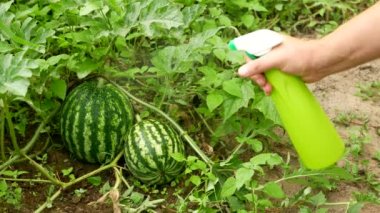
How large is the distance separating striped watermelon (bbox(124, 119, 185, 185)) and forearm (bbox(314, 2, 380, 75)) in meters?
0.83

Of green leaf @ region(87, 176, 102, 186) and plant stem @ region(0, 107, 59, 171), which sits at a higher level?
plant stem @ region(0, 107, 59, 171)

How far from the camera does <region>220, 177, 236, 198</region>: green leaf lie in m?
2.31

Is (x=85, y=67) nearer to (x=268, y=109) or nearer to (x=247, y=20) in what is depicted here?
(x=268, y=109)

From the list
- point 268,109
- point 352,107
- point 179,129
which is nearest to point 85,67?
point 179,129

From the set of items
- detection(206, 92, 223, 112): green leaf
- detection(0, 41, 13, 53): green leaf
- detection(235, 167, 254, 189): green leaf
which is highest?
detection(0, 41, 13, 53): green leaf

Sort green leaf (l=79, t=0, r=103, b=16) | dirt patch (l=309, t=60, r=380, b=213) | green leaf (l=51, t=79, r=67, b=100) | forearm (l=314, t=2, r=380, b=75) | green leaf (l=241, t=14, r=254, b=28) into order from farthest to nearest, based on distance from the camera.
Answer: green leaf (l=241, t=14, r=254, b=28)
dirt patch (l=309, t=60, r=380, b=213)
green leaf (l=51, t=79, r=67, b=100)
green leaf (l=79, t=0, r=103, b=16)
forearm (l=314, t=2, r=380, b=75)

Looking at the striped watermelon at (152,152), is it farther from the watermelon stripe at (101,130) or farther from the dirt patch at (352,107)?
the dirt patch at (352,107)

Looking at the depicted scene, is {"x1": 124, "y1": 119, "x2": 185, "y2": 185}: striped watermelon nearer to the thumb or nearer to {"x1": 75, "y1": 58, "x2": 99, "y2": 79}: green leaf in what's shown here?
{"x1": 75, "y1": 58, "x2": 99, "y2": 79}: green leaf

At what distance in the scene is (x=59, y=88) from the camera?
266cm

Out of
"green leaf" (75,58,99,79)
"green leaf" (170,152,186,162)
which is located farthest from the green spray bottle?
"green leaf" (75,58,99,79)

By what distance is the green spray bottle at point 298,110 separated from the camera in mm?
1979

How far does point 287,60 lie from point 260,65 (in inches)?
3.5

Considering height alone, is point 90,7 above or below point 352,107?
above

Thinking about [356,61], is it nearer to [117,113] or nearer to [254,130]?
[254,130]
